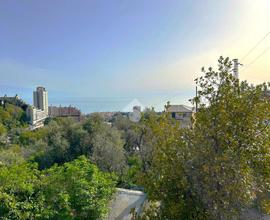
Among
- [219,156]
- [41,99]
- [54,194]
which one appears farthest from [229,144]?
[41,99]

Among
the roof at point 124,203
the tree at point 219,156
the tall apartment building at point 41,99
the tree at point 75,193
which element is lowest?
the roof at point 124,203

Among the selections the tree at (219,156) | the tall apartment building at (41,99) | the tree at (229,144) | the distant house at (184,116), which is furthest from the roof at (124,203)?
the tall apartment building at (41,99)

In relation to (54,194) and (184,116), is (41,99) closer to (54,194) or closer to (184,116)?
(54,194)

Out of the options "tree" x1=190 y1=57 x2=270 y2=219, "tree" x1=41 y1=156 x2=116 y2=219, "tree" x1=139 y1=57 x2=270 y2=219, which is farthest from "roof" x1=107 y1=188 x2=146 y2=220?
"tree" x1=190 y1=57 x2=270 y2=219

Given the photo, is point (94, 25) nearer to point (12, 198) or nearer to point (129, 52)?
point (129, 52)

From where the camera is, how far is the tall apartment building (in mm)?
52906

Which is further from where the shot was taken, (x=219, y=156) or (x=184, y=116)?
(x=184, y=116)

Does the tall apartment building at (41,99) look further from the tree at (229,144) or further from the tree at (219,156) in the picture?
the tree at (229,144)

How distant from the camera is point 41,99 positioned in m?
53.1

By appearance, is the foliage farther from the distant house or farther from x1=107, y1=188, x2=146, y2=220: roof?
the distant house

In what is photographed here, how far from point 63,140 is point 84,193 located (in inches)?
406

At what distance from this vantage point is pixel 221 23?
205 inches

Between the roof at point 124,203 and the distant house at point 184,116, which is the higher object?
the distant house at point 184,116

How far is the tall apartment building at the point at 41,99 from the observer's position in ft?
174
